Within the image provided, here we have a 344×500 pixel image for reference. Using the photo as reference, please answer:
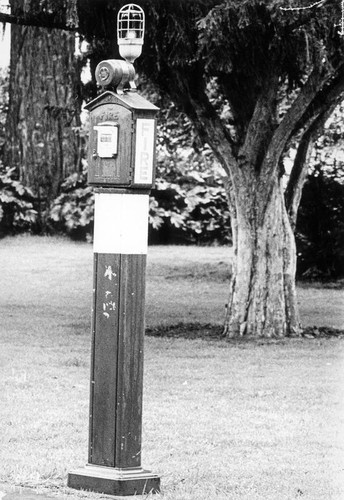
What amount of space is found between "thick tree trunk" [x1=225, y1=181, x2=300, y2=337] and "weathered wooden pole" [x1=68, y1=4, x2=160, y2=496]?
Answer: 7643 millimetres

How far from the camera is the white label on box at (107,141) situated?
232 inches

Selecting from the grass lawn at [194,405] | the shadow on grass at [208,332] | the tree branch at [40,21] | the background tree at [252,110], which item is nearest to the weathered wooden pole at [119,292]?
the grass lawn at [194,405]

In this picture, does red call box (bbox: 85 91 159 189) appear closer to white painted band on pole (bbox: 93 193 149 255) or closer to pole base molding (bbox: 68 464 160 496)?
white painted band on pole (bbox: 93 193 149 255)

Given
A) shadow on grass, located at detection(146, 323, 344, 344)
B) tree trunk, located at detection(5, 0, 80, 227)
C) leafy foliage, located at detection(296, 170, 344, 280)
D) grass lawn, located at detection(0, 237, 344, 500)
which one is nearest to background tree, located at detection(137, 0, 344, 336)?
shadow on grass, located at detection(146, 323, 344, 344)

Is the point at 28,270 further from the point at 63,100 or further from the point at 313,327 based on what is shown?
the point at 313,327

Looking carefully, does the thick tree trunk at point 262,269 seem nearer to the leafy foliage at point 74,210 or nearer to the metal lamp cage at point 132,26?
the metal lamp cage at point 132,26

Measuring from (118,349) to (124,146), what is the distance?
40.1 inches

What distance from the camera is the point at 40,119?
85.4 feet

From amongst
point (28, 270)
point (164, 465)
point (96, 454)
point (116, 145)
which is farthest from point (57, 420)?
point (28, 270)

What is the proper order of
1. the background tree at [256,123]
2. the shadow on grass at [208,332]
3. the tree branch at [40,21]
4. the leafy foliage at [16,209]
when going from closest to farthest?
1. the background tree at [256,123]
2. the tree branch at [40,21]
3. the shadow on grass at [208,332]
4. the leafy foliage at [16,209]

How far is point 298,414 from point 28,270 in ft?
41.9

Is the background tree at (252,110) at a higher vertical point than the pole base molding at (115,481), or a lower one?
higher

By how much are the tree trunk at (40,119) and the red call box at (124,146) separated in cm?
1932

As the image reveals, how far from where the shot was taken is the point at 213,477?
6.52m
